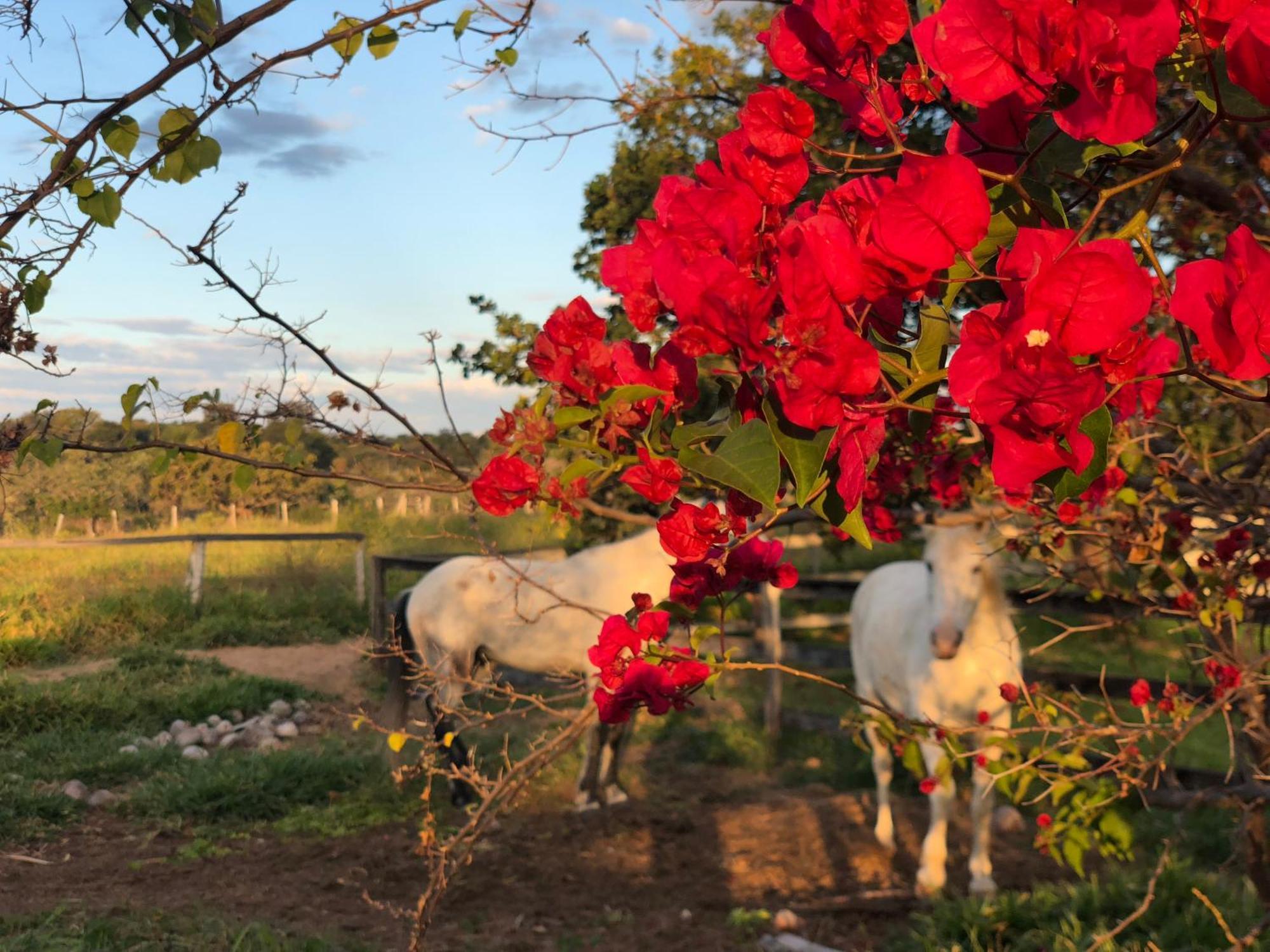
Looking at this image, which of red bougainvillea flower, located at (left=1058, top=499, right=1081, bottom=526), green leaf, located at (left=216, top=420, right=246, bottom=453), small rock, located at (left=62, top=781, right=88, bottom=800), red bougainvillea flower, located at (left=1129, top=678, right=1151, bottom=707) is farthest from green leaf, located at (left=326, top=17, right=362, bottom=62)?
small rock, located at (left=62, top=781, right=88, bottom=800)

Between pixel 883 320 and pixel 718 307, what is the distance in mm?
193

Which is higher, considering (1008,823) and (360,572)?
(360,572)

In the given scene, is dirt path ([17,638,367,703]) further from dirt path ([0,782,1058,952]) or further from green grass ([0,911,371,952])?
green grass ([0,911,371,952])

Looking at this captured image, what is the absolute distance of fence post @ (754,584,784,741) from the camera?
8.70 m

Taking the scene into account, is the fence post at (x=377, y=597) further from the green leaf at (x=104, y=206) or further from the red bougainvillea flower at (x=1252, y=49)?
the red bougainvillea flower at (x=1252, y=49)

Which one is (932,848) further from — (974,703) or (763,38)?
(763,38)

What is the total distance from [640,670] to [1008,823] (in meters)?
5.42

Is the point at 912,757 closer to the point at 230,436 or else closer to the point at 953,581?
the point at 953,581

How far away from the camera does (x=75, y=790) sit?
247 inches

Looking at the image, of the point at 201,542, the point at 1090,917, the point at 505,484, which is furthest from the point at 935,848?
the point at 201,542

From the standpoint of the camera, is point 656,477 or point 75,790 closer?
point 656,477

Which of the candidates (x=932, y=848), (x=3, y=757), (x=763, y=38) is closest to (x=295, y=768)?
(x=3, y=757)

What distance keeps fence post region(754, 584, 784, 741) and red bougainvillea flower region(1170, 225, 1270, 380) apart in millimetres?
8075

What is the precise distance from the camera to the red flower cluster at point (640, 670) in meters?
1.40
